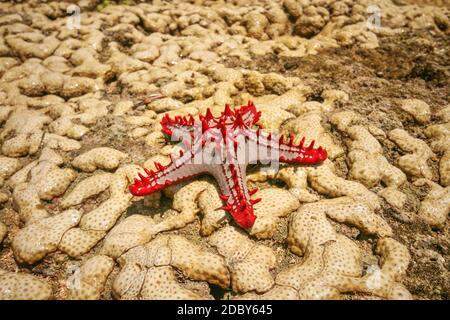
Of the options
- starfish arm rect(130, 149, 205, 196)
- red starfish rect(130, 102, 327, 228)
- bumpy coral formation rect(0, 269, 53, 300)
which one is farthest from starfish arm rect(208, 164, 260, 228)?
bumpy coral formation rect(0, 269, 53, 300)

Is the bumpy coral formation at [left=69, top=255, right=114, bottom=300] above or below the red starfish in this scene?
below

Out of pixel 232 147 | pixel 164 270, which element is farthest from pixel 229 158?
pixel 164 270

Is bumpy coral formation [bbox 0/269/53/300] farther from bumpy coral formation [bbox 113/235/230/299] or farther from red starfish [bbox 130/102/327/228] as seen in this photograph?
red starfish [bbox 130/102/327/228]

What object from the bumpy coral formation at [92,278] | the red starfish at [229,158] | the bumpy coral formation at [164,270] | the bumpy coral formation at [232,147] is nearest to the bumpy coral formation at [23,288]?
the bumpy coral formation at [232,147]

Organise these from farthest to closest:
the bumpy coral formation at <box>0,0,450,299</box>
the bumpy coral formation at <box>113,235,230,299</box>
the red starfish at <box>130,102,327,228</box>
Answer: the red starfish at <box>130,102,327,228</box> < the bumpy coral formation at <box>0,0,450,299</box> < the bumpy coral formation at <box>113,235,230,299</box>

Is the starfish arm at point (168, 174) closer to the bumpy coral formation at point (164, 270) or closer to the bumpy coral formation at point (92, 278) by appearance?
the bumpy coral formation at point (164, 270)

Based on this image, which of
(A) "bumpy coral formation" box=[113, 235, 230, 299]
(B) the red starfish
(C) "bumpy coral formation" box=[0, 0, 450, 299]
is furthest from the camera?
(B) the red starfish
